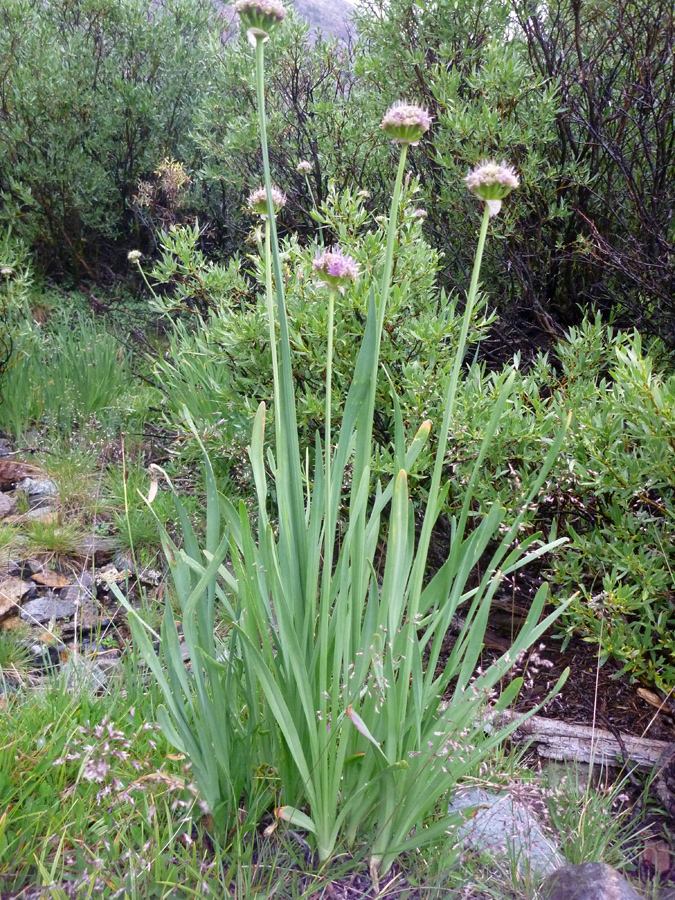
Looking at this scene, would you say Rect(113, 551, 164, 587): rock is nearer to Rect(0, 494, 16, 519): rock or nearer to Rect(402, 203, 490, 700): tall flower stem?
Rect(0, 494, 16, 519): rock

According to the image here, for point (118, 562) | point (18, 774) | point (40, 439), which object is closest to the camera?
point (18, 774)

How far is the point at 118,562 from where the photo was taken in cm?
287

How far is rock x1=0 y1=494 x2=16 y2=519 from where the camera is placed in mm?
3023

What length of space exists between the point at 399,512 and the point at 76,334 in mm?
4475

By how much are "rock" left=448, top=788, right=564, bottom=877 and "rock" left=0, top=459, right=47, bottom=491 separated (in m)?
2.59

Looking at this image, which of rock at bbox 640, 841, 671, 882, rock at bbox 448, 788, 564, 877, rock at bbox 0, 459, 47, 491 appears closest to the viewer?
rock at bbox 448, 788, 564, 877

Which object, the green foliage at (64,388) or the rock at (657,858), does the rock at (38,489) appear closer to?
the green foliage at (64,388)

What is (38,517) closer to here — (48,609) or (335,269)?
(48,609)

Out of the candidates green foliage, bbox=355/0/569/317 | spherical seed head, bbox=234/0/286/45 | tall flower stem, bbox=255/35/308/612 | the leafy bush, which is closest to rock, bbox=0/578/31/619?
tall flower stem, bbox=255/35/308/612

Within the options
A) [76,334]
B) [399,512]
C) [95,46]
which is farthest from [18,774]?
[95,46]

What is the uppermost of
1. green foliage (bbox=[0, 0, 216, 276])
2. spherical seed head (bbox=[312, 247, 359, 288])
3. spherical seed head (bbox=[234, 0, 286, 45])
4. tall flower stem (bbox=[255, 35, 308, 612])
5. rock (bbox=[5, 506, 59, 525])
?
green foliage (bbox=[0, 0, 216, 276])

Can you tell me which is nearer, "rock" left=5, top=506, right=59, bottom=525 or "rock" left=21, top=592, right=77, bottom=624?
"rock" left=21, top=592, right=77, bottom=624

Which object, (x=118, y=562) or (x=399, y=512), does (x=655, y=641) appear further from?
(x=118, y=562)

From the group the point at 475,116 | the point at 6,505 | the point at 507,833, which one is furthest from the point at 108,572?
the point at 475,116
